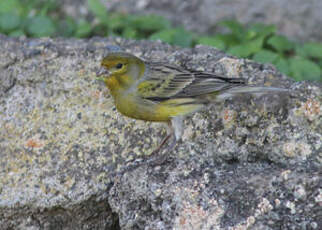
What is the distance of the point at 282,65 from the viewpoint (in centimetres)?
572

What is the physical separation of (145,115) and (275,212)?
125 cm

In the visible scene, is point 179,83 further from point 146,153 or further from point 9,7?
point 9,7

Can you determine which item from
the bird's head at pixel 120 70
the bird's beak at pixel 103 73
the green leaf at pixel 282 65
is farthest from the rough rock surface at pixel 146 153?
the green leaf at pixel 282 65

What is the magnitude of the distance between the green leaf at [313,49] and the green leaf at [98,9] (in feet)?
7.41

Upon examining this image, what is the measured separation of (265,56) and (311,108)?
1583mm

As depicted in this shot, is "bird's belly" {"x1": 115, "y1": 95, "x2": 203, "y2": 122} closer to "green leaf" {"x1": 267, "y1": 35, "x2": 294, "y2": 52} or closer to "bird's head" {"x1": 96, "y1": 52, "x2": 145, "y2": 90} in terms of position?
"bird's head" {"x1": 96, "y1": 52, "x2": 145, "y2": 90}

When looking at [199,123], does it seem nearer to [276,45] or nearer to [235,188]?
[235,188]

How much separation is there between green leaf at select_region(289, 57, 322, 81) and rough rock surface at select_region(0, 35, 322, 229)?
90 centimetres

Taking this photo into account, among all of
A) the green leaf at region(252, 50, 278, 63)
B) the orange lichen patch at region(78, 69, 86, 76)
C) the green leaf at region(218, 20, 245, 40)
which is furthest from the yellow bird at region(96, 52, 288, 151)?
the green leaf at region(218, 20, 245, 40)

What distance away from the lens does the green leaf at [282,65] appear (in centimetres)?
567

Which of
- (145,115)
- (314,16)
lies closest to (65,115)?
(145,115)

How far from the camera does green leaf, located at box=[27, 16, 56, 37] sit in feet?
21.1

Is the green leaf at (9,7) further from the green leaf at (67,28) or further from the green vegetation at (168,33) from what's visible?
the green leaf at (67,28)

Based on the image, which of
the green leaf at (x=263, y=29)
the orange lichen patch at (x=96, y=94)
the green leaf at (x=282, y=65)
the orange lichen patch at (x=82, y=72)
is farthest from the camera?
the green leaf at (x=263, y=29)
